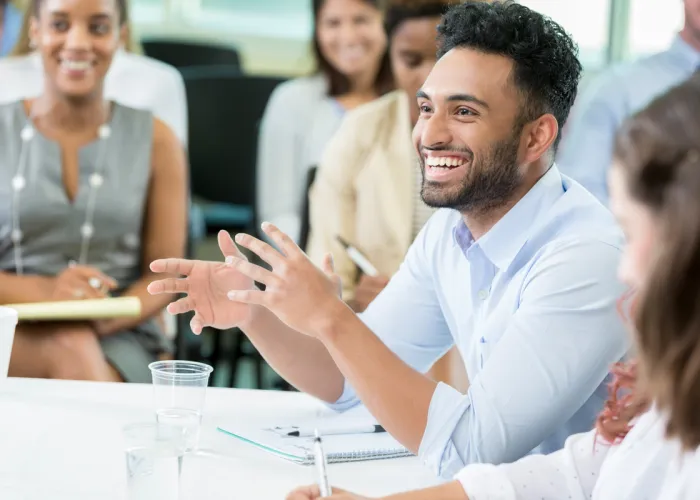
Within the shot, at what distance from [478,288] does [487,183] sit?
163mm

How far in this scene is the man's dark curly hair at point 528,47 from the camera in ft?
5.04

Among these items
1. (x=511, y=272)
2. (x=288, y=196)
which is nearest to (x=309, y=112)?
(x=288, y=196)

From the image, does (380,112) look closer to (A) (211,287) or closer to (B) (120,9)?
(B) (120,9)

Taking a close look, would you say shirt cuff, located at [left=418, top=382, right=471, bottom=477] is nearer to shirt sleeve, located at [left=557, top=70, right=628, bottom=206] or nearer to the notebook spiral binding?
the notebook spiral binding

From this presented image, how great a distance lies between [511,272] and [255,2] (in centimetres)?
314

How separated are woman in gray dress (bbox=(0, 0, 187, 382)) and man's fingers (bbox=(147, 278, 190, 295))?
1.17 meters

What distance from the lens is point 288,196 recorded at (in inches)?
124

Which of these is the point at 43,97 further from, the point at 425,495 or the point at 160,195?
the point at 425,495

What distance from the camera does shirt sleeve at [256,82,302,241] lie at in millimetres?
3143

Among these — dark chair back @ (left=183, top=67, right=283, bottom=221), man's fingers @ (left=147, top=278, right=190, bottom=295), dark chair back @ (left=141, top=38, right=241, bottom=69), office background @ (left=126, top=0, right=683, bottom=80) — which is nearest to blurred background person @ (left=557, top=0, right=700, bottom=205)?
office background @ (left=126, top=0, right=683, bottom=80)

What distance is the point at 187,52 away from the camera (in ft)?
13.3

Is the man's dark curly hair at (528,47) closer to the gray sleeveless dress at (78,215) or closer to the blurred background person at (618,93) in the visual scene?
the gray sleeveless dress at (78,215)

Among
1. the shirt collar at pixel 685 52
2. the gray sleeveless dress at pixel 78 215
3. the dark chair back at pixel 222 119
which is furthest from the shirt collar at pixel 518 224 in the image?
the dark chair back at pixel 222 119

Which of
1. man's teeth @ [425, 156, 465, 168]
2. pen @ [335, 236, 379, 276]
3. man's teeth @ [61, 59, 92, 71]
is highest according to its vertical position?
man's teeth @ [425, 156, 465, 168]
